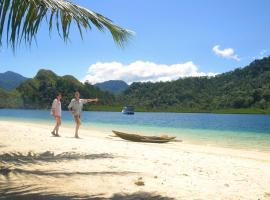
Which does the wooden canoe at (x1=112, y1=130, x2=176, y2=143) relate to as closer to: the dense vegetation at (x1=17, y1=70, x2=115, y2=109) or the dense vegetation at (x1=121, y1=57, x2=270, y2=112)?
the dense vegetation at (x1=121, y1=57, x2=270, y2=112)

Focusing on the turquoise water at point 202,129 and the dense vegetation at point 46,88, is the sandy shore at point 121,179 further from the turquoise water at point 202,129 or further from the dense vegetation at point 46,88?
the dense vegetation at point 46,88

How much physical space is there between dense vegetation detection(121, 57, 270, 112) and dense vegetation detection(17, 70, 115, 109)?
26.2m

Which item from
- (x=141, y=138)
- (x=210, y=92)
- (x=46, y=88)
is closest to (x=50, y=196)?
(x=141, y=138)

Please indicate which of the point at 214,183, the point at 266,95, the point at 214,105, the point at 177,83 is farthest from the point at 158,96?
the point at 214,183

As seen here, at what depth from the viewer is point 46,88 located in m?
157

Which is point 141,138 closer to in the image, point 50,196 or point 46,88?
point 50,196

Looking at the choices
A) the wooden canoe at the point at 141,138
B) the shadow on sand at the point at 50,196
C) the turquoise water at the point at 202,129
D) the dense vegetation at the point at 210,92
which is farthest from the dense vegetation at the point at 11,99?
the shadow on sand at the point at 50,196

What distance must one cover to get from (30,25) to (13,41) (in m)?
0.41

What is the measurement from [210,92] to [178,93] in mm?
12963

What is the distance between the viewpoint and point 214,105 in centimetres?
14750

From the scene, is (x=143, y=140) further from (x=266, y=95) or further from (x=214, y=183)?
(x=266, y=95)

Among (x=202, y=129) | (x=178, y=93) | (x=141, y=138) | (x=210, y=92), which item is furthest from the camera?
(x=178, y=93)

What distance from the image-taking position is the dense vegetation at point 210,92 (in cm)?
13739

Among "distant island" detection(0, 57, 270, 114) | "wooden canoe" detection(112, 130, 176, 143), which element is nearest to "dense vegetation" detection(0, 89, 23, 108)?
"distant island" detection(0, 57, 270, 114)
